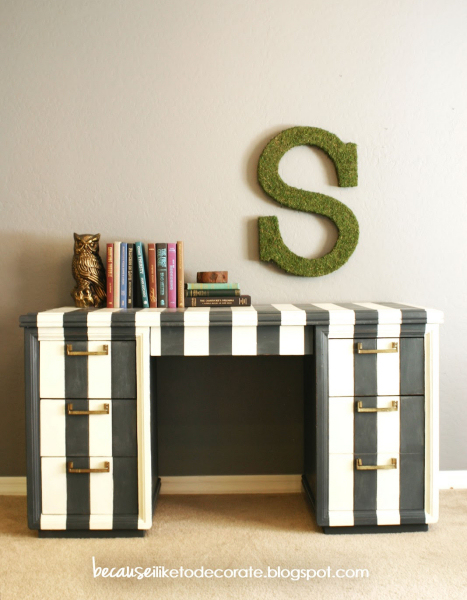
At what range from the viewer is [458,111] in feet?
6.91

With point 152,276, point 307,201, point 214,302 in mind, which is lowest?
point 214,302

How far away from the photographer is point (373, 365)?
1.72 m

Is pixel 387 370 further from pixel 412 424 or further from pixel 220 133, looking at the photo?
pixel 220 133

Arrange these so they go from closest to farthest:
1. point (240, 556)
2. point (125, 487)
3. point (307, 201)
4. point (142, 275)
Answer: point (240, 556), point (125, 487), point (142, 275), point (307, 201)

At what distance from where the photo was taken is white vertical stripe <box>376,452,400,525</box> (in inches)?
67.4

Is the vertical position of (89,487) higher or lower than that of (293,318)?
lower

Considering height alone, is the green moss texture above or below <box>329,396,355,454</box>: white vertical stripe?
above

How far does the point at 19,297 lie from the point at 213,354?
95 centimetres

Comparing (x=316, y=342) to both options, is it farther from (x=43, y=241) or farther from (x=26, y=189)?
(x=26, y=189)

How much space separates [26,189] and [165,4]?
963 millimetres

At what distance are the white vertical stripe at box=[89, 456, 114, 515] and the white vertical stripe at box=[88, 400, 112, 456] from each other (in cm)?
3

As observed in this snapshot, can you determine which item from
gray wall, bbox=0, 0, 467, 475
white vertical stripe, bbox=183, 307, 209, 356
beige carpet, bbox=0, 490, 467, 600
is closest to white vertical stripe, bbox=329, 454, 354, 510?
beige carpet, bbox=0, 490, 467, 600

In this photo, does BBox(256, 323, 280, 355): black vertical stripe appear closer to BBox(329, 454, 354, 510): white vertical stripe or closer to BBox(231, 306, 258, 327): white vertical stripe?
BBox(231, 306, 258, 327): white vertical stripe

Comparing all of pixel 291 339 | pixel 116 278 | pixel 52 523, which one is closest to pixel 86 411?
pixel 52 523
